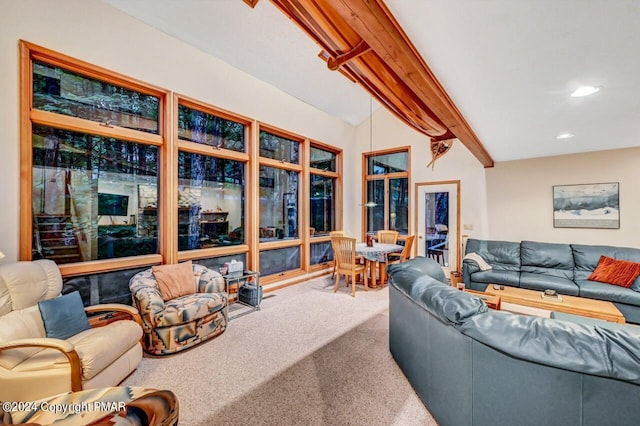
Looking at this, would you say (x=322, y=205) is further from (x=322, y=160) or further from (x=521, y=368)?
(x=521, y=368)

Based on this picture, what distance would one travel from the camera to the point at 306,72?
456cm

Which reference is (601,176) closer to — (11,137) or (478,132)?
(478,132)

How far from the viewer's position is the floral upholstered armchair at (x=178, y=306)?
2.56m

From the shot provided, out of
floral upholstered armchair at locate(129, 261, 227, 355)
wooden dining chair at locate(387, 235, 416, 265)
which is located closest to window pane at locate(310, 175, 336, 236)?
wooden dining chair at locate(387, 235, 416, 265)

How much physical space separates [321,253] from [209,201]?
2908 millimetres

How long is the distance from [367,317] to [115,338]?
2.71 meters

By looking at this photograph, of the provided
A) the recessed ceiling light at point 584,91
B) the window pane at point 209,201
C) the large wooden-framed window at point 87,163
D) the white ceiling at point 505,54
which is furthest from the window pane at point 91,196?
the recessed ceiling light at point 584,91

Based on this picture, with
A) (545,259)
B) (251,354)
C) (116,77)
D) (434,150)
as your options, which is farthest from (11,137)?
(545,259)

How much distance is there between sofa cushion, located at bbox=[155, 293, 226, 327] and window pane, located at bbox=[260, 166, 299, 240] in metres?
1.84

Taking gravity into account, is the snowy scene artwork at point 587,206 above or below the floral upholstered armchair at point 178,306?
above

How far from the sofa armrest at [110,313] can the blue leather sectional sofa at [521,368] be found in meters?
2.55

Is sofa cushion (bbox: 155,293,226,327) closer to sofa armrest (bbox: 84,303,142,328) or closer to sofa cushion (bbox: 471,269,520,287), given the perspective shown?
sofa armrest (bbox: 84,303,142,328)

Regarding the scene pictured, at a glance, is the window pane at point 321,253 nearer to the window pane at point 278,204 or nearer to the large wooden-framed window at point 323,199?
the large wooden-framed window at point 323,199

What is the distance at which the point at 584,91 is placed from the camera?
89.1 inches
